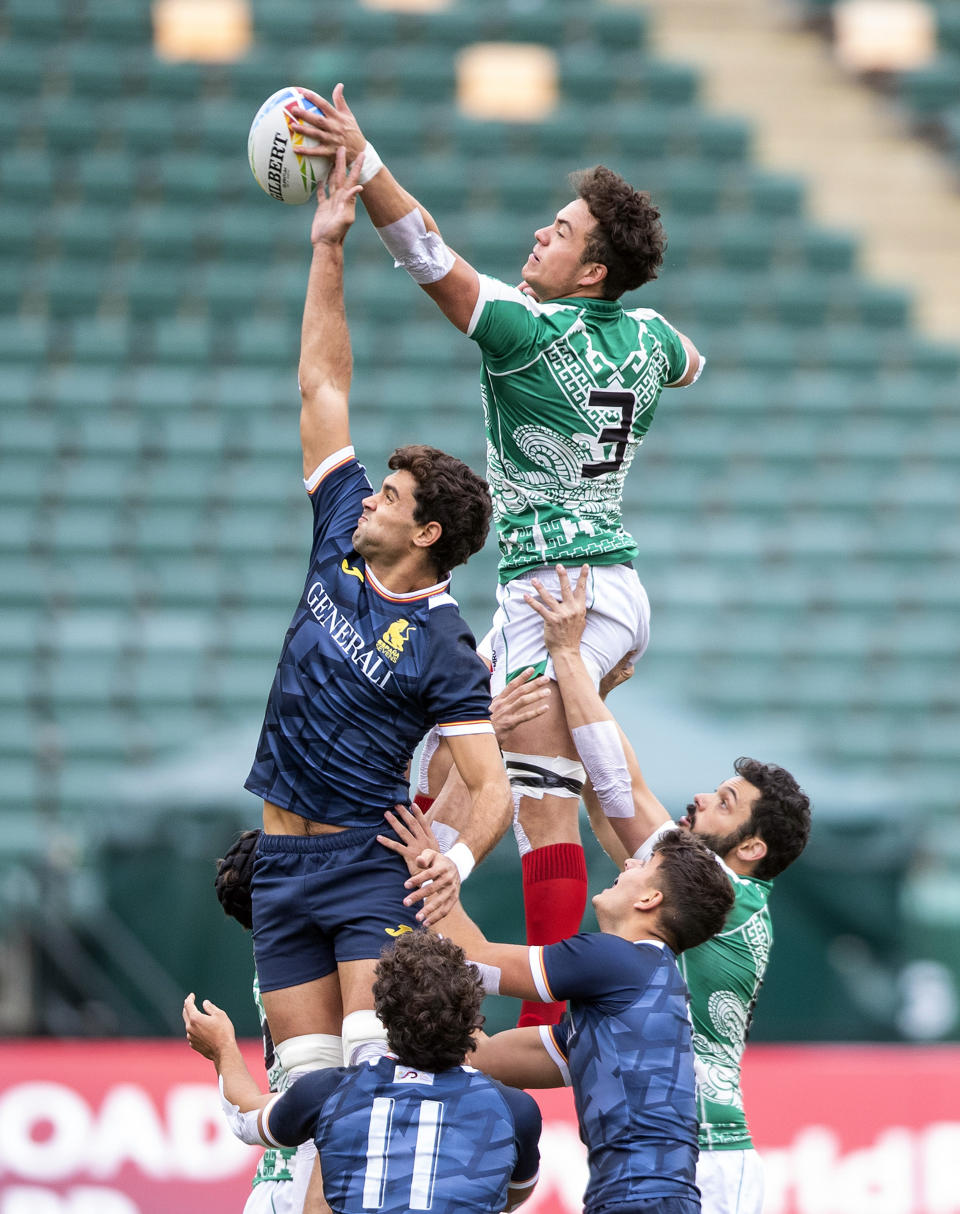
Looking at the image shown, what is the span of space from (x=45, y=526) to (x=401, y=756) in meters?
9.18

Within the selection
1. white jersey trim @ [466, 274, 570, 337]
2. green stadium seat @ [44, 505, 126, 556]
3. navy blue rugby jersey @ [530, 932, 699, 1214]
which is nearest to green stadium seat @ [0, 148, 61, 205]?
green stadium seat @ [44, 505, 126, 556]

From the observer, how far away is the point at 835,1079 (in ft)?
27.4

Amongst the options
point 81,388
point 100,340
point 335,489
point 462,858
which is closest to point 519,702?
point 462,858

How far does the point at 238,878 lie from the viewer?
5340 millimetres

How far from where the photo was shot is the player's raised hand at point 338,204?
15.5ft

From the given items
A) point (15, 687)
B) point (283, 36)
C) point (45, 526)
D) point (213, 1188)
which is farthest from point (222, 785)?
point (283, 36)

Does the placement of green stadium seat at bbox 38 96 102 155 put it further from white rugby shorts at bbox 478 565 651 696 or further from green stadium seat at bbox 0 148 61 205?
white rugby shorts at bbox 478 565 651 696

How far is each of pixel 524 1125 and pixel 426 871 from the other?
2.19 feet

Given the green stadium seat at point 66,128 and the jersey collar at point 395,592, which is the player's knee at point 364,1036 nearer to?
the jersey collar at point 395,592

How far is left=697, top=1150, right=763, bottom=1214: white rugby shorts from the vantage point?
5.52 meters

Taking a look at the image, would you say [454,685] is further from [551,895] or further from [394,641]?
[551,895]

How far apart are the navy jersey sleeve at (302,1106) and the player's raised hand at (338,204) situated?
217 centimetres

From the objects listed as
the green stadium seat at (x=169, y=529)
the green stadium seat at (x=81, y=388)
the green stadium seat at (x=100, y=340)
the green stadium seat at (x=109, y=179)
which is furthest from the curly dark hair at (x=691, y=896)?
the green stadium seat at (x=109, y=179)

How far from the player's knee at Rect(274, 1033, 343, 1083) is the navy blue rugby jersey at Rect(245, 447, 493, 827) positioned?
58 cm
